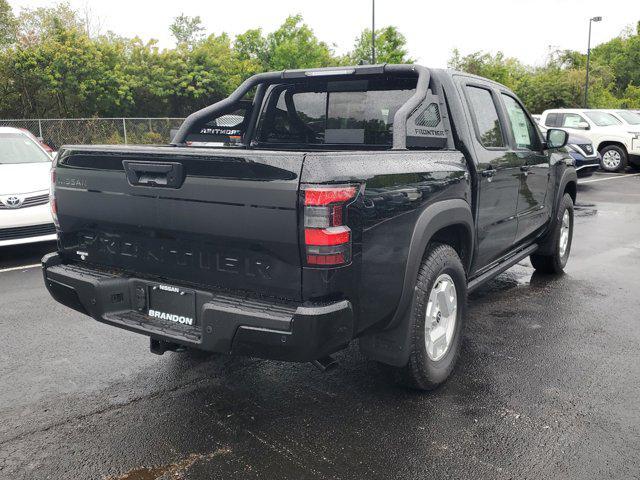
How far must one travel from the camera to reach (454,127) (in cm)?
391

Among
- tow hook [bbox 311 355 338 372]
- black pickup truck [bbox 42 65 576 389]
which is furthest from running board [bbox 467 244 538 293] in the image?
tow hook [bbox 311 355 338 372]

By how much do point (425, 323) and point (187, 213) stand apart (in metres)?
1.45

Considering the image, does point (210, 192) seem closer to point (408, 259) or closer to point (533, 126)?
point (408, 259)

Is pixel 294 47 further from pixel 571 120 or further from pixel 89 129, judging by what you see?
pixel 571 120

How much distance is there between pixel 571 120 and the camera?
1803cm

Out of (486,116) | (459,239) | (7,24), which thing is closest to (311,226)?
(459,239)

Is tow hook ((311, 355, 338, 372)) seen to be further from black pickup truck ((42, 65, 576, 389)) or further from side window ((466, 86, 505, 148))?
side window ((466, 86, 505, 148))

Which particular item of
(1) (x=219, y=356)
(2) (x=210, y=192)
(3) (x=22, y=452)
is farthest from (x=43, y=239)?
(2) (x=210, y=192)

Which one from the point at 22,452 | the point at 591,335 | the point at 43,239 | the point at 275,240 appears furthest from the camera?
the point at 43,239

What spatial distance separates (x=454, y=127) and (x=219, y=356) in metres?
2.24

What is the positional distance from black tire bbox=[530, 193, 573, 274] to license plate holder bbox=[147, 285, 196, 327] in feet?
13.8

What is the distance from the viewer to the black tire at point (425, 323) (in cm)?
325

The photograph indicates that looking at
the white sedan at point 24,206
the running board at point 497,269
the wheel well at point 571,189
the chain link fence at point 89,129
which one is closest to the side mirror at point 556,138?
the wheel well at point 571,189

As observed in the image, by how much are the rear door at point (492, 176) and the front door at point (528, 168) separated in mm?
140
